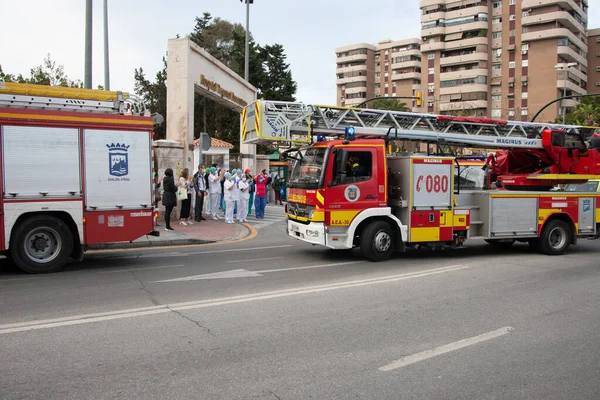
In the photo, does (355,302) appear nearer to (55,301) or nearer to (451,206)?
(55,301)

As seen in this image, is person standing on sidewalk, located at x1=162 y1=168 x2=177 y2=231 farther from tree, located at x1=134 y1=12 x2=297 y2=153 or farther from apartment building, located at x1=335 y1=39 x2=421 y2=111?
apartment building, located at x1=335 y1=39 x2=421 y2=111

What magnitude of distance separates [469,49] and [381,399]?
83.1 m

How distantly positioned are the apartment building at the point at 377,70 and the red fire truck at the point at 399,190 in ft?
284

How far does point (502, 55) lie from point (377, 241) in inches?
2967

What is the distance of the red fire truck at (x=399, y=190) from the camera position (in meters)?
10.1

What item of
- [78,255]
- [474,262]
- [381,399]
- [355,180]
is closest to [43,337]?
[381,399]

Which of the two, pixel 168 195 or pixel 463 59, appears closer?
pixel 168 195

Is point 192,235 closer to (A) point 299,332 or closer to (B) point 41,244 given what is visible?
(B) point 41,244

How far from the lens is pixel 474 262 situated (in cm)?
1055

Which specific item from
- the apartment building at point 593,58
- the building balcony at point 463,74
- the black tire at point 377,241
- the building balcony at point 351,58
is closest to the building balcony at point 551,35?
the building balcony at point 463,74

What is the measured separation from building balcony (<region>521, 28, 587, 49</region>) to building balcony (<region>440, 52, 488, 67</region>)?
584 cm

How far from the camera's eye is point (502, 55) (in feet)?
251

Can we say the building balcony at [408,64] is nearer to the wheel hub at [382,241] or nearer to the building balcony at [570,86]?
the building balcony at [570,86]

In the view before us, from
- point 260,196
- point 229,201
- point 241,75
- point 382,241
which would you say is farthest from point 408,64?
point 382,241
